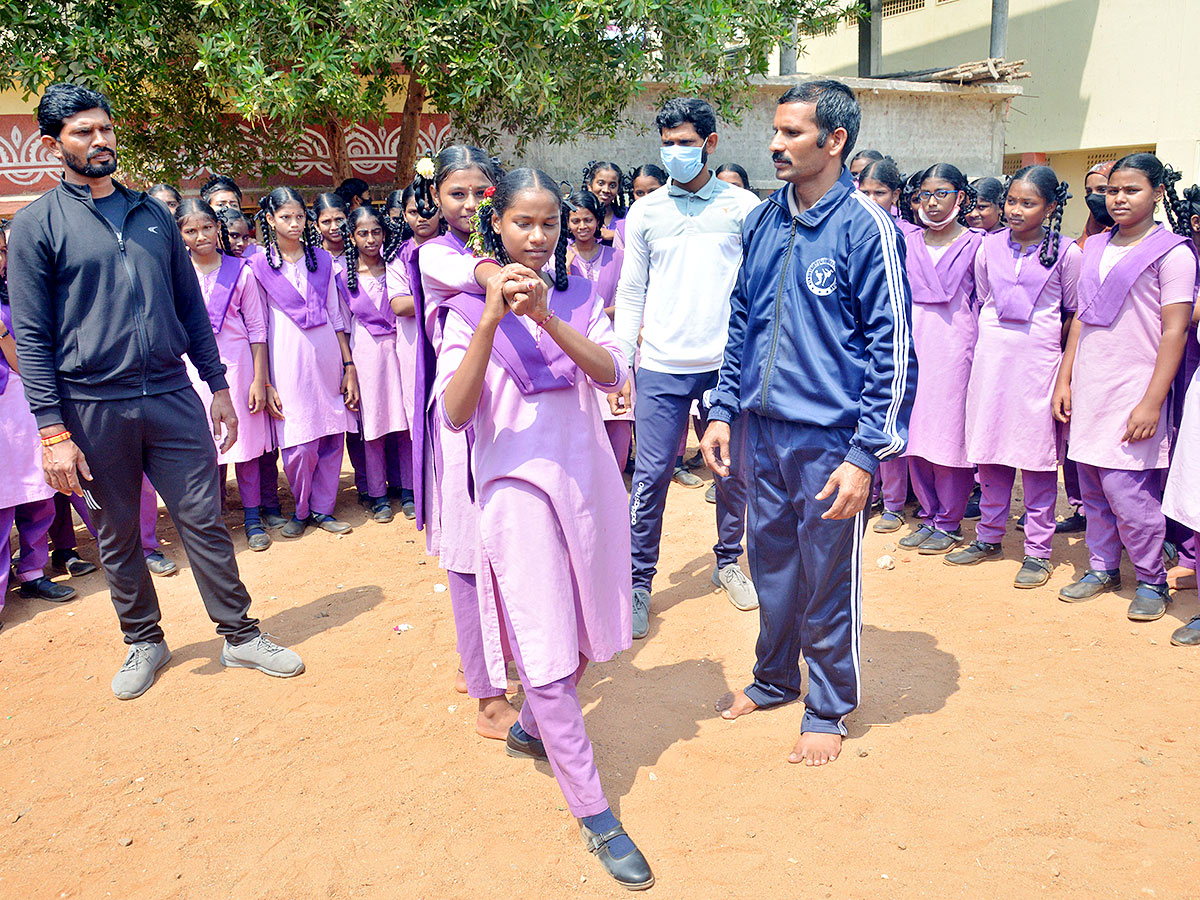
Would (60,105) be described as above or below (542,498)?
above

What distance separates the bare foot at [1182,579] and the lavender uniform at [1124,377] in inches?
10.6

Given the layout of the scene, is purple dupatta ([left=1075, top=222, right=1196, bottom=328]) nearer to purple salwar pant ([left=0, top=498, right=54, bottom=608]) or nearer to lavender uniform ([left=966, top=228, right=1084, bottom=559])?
lavender uniform ([left=966, top=228, right=1084, bottom=559])

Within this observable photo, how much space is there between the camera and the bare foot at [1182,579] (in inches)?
184

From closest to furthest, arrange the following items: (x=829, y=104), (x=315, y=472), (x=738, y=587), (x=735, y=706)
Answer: (x=829, y=104) < (x=735, y=706) < (x=738, y=587) < (x=315, y=472)

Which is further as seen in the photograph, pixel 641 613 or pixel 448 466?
pixel 641 613

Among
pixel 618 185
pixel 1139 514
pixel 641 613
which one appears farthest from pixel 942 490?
pixel 618 185

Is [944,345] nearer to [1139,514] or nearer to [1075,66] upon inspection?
[1139,514]

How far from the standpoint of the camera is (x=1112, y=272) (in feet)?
14.3

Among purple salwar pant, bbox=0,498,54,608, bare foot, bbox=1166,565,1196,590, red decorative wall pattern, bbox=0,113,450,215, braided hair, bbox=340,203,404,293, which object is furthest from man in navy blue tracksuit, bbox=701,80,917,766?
red decorative wall pattern, bbox=0,113,450,215

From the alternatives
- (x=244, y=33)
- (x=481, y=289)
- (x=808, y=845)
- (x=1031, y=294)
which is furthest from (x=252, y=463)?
(x=1031, y=294)

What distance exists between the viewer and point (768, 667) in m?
3.59

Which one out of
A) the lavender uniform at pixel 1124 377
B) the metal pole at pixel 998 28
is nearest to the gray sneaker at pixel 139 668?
the lavender uniform at pixel 1124 377

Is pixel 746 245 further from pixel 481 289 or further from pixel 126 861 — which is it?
pixel 126 861

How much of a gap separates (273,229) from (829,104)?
390 cm
